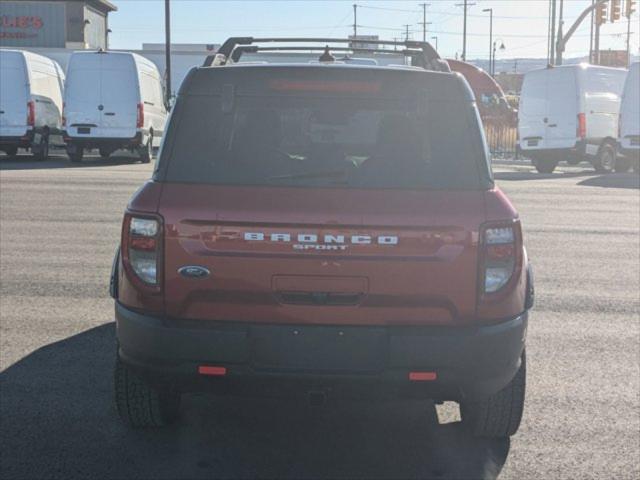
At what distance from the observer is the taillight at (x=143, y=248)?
3703 mm

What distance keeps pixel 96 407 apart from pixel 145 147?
66.8ft

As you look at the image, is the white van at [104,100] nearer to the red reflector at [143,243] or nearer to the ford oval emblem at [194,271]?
the red reflector at [143,243]

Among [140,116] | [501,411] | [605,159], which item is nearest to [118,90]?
[140,116]

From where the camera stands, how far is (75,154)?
2430cm

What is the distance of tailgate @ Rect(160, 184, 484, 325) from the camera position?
11.8ft

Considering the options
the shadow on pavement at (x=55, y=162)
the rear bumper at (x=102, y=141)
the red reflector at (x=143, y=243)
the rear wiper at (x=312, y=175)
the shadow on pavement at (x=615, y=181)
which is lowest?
the shadow on pavement at (x=615, y=181)

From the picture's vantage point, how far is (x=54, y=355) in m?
5.88

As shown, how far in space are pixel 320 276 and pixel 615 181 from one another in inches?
763

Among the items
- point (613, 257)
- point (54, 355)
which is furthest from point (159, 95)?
point (54, 355)

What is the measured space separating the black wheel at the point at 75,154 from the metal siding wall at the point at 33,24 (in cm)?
3101

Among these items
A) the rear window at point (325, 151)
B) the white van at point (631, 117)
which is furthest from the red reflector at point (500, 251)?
the white van at point (631, 117)

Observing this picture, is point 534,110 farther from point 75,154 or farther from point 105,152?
point 75,154

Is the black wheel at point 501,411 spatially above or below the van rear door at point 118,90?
below

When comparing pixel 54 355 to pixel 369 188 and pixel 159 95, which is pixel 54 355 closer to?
pixel 369 188
